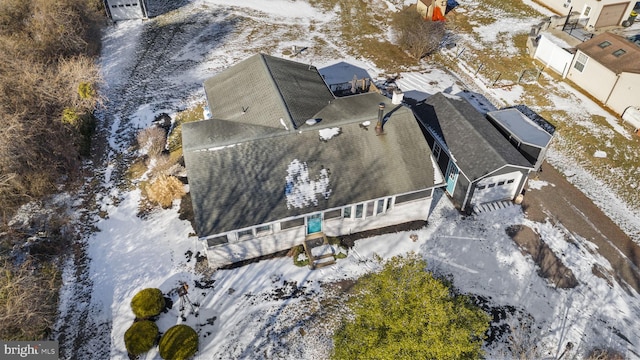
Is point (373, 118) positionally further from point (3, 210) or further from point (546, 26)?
point (546, 26)

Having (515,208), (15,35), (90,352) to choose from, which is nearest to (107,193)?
(90,352)

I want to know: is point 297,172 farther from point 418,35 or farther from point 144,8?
point 144,8

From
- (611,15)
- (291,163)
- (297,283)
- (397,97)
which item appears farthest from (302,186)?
(611,15)

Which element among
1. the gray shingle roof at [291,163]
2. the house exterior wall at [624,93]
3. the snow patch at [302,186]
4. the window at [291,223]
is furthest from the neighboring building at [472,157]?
the house exterior wall at [624,93]

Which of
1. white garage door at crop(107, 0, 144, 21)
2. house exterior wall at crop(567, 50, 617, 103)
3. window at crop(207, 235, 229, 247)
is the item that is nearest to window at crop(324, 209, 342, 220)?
window at crop(207, 235, 229, 247)

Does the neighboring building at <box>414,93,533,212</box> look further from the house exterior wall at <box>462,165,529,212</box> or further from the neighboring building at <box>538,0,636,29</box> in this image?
the neighboring building at <box>538,0,636,29</box>

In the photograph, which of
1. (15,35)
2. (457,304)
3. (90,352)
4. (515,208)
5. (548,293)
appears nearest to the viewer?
(457,304)

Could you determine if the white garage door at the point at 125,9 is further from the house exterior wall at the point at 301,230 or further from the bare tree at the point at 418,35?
the house exterior wall at the point at 301,230
